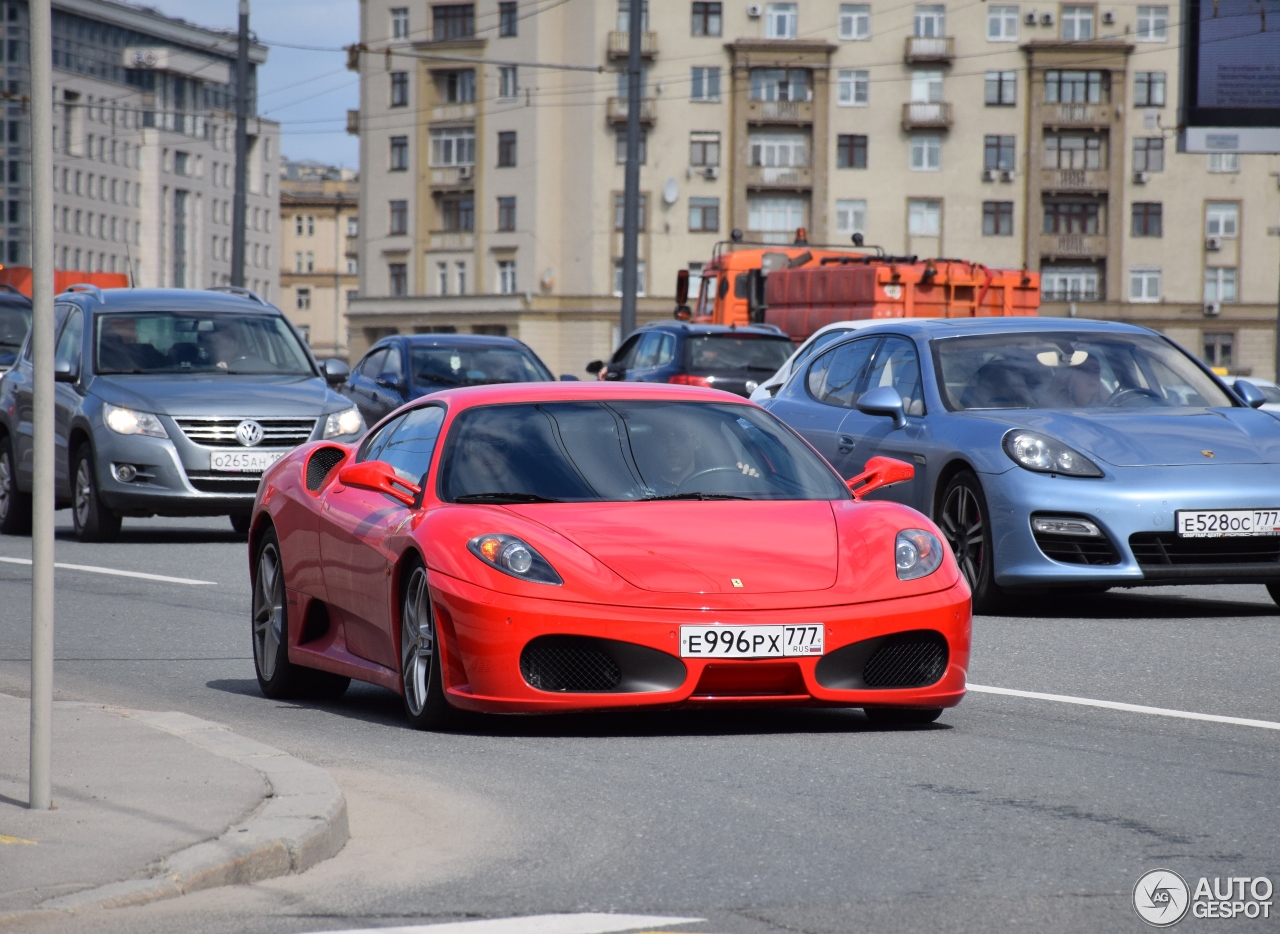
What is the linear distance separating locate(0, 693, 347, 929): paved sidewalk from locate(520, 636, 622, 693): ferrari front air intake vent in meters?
0.93

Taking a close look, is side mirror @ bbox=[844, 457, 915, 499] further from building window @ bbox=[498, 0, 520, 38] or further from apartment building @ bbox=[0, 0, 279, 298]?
apartment building @ bbox=[0, 0, 279, 298]

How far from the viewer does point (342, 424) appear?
54.5 ft

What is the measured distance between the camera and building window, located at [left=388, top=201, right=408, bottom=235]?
A: 3716 inches

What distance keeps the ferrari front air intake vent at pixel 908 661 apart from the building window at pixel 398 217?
88.5m

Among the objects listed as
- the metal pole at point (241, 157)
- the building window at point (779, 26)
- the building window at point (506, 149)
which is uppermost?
the building window at point (779, 26)

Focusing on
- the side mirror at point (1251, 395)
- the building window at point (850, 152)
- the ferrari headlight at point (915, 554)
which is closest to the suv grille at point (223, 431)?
the side mirror at point (1251, 395)

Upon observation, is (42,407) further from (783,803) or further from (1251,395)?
(1251,395)

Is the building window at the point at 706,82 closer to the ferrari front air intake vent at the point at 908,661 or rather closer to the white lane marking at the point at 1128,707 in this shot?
the white lane marking at the point at 1128,707

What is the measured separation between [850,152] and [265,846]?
3444 inches

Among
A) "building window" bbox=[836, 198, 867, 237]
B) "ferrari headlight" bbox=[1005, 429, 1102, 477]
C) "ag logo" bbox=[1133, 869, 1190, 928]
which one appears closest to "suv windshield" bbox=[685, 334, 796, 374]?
"ferrari headlight" bbox=[1005, 429, 1102, 477]

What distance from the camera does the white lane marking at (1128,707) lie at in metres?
7.48

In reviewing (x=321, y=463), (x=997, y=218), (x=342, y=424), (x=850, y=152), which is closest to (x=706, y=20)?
(x=850, y=152)

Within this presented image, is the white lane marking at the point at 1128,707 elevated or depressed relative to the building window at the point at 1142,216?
depressed

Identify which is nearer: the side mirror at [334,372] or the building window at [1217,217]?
the side mirror at [334,372]
